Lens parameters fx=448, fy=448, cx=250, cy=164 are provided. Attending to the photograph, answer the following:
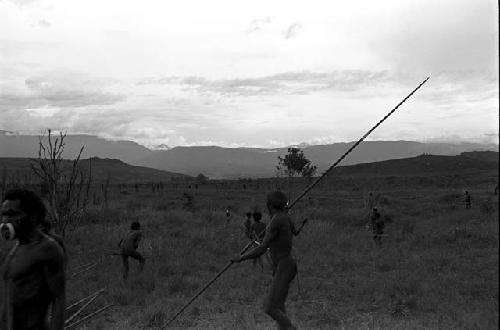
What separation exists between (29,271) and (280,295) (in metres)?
3.23

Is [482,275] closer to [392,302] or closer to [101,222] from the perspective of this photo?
[392,302]

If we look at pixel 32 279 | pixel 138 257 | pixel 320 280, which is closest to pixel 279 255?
pixel 32 279

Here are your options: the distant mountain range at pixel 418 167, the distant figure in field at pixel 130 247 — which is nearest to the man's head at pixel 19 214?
the distant figure in field at pixel 130 247

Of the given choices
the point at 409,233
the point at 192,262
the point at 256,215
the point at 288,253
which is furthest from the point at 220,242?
the point at 288,253

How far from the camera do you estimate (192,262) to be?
1257cm

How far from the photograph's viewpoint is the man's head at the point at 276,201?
5.88 meters

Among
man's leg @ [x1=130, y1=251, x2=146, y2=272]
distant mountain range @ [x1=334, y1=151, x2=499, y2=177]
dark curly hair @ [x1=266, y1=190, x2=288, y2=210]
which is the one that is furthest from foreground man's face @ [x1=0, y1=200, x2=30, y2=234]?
distant mountain range @ [x1=334, y1=151, x2=499, y2=177]

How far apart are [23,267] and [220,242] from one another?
12957 mm

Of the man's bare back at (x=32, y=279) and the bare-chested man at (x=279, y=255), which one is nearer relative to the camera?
the man's bare back at (x=32, y=279)

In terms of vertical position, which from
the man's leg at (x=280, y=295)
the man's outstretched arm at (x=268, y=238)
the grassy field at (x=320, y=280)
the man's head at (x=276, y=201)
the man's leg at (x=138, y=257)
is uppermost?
the man's head at (x=276, y=201)

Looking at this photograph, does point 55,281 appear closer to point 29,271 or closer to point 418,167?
point 29,271

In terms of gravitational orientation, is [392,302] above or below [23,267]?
below

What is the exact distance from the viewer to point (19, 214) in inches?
130

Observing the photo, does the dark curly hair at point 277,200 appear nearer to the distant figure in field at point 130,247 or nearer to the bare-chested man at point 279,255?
the bare-chested man at point 279,255
